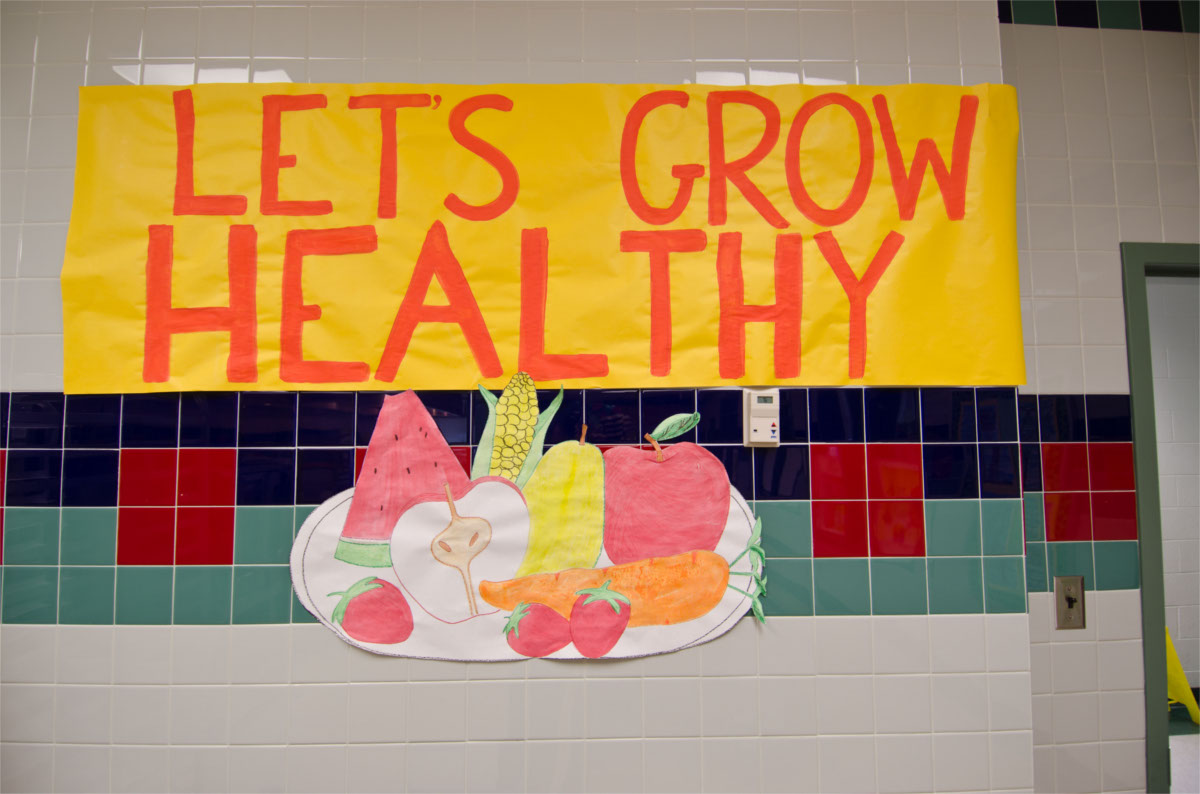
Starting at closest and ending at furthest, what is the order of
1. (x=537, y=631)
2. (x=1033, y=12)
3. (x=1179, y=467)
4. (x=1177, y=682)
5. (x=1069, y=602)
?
1. (x=537, y=631)
2. (x=1069, y=602)
3. (x=1033, y=12)
4. (x=1177, y=682)
5. (x=1179, y=467)

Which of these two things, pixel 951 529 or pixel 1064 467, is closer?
pixel 951 529

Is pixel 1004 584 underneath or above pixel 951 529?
underneath

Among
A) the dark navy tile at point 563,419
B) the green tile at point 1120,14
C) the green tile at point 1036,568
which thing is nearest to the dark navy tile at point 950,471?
the green tile at point 1036,568

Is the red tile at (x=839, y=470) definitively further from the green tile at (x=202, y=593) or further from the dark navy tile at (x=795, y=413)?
the green tile at (x=202, y=593)

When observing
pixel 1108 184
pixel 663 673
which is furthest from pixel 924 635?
pixel 1108 184

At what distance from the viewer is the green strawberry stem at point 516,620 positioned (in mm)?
1523

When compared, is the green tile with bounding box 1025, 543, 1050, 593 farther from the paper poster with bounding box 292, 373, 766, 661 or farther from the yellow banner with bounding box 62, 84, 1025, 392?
the paper poster with bounding box 292, 373, 766, 661

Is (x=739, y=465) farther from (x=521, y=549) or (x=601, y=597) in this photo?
(x=521, y=549)

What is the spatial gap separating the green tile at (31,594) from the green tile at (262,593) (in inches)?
18.1

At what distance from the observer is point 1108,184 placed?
186 centimetres

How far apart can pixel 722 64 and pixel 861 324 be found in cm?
79

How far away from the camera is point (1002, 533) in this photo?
1.59 metres

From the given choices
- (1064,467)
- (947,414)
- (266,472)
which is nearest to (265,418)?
(266,472)

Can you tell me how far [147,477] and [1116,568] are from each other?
105 inches
